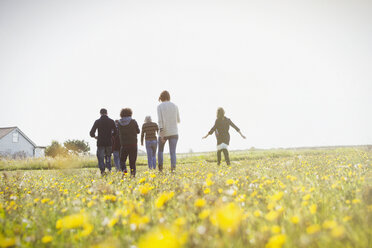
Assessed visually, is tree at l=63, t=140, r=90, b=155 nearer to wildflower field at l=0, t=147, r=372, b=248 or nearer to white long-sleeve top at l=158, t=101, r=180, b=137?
white long-sleeve top at l=158, t=101, r=180, b=137

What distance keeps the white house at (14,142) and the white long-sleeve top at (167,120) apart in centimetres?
4259

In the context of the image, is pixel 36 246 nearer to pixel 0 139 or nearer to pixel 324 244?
pixel 324 244

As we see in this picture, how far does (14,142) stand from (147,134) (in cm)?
4754

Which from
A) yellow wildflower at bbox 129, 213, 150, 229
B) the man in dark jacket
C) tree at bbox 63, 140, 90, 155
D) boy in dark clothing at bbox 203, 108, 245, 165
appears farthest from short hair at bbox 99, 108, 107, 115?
tree at bbox 63, 140, 90, 155

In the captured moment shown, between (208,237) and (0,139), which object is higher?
(0,139)

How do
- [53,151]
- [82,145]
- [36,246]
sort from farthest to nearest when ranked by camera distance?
[82,145] < [53,151] < [36,246]

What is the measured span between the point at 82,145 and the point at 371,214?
49.4 meters

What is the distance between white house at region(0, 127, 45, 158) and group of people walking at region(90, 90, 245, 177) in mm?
40209

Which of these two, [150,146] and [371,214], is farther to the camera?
[150,146]

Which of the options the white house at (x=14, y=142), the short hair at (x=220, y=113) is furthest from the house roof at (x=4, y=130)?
the short hair at (x=220, y=113)

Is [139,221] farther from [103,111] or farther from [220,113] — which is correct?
[220,113]

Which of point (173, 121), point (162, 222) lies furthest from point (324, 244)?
point (173, 121)

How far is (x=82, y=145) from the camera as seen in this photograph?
46469mm

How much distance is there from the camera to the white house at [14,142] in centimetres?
4253
